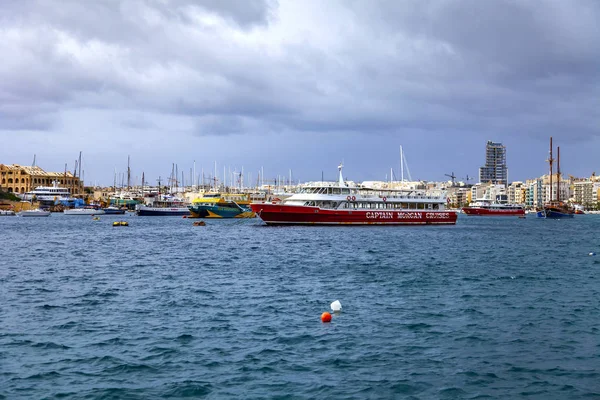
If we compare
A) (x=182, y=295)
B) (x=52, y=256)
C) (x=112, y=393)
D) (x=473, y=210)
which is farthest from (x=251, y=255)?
(x=473, y=210)

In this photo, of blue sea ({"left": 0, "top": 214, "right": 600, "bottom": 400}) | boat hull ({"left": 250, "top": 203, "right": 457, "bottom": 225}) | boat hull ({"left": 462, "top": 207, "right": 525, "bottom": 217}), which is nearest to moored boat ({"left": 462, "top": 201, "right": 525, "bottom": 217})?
boat hull ({"left": 462, "top": 207, "right": 525, "bottom": 217})

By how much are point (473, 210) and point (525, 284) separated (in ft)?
501

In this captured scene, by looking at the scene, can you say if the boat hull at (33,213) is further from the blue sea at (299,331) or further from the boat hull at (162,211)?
the blue sea at (299,331)

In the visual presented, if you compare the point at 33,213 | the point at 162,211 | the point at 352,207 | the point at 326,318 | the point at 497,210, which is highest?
the point at 352,207

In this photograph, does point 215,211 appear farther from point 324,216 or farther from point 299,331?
point 299,331

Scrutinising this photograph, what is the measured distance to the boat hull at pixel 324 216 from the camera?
268 feet

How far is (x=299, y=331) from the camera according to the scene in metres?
19.5

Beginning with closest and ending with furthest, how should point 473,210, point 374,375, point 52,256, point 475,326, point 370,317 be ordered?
point 374,375, point 475,326, point 370,317, point 52,256, point 473,210

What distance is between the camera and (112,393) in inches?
540

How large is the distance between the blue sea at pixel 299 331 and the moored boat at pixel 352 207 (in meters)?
43.7

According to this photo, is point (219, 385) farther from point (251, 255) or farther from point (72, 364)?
point (251, 255)

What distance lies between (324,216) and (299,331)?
63.9 meters

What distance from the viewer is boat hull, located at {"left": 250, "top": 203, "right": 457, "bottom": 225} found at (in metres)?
81.7

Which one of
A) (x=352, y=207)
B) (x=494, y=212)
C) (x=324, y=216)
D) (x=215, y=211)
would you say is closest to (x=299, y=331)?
(x=324, y=216)
